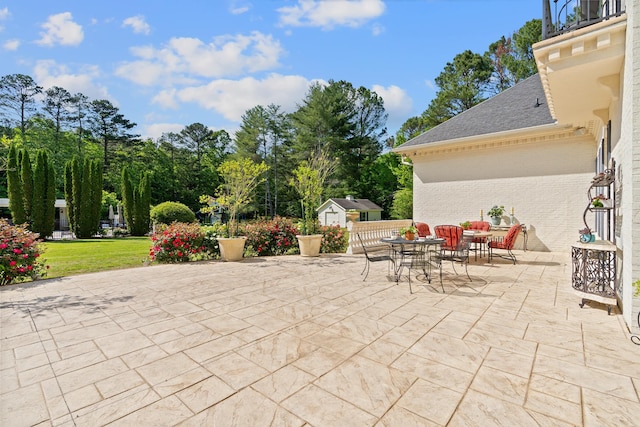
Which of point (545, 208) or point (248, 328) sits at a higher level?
point (545, 208)

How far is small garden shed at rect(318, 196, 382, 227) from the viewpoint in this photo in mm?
22562

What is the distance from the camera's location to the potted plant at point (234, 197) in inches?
298

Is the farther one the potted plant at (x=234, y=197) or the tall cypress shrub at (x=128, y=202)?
the tall cypress shrub at (x=128, y=202)

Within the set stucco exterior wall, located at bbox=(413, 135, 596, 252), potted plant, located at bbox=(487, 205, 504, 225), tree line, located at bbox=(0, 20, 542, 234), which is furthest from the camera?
tree line, located at bbox=(0, 20, 542, 234)

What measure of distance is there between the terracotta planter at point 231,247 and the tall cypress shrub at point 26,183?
13949 mm

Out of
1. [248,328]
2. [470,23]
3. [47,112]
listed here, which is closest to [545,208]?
[470,23]

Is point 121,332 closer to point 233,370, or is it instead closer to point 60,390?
point 60,390

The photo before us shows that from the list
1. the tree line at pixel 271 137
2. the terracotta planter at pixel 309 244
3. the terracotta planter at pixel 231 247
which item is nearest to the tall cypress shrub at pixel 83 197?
the tree line at pixel 271 137

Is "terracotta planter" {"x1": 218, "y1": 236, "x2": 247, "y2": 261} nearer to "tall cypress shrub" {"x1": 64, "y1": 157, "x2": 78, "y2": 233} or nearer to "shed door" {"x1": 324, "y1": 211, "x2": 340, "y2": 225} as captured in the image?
"tall cypress shrub" {"x1": 64, "y1": 157, "x2": 78, "y2": 233}

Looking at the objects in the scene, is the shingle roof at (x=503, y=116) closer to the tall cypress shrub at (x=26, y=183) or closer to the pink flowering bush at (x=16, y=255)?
the pink flowering bush at (x=16, y=255)

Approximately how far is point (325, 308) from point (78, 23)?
11592mm

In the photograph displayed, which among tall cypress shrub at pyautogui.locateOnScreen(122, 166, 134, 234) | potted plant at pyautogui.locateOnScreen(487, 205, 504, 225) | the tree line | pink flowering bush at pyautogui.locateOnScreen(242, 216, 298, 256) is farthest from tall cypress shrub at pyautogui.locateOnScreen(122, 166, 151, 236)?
potted plant at pyautogui.locateOnScreen(487, 205, 504, 225)

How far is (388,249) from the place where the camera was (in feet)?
29.9

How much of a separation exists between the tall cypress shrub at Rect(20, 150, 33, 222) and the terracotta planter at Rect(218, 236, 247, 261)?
13949 mm
